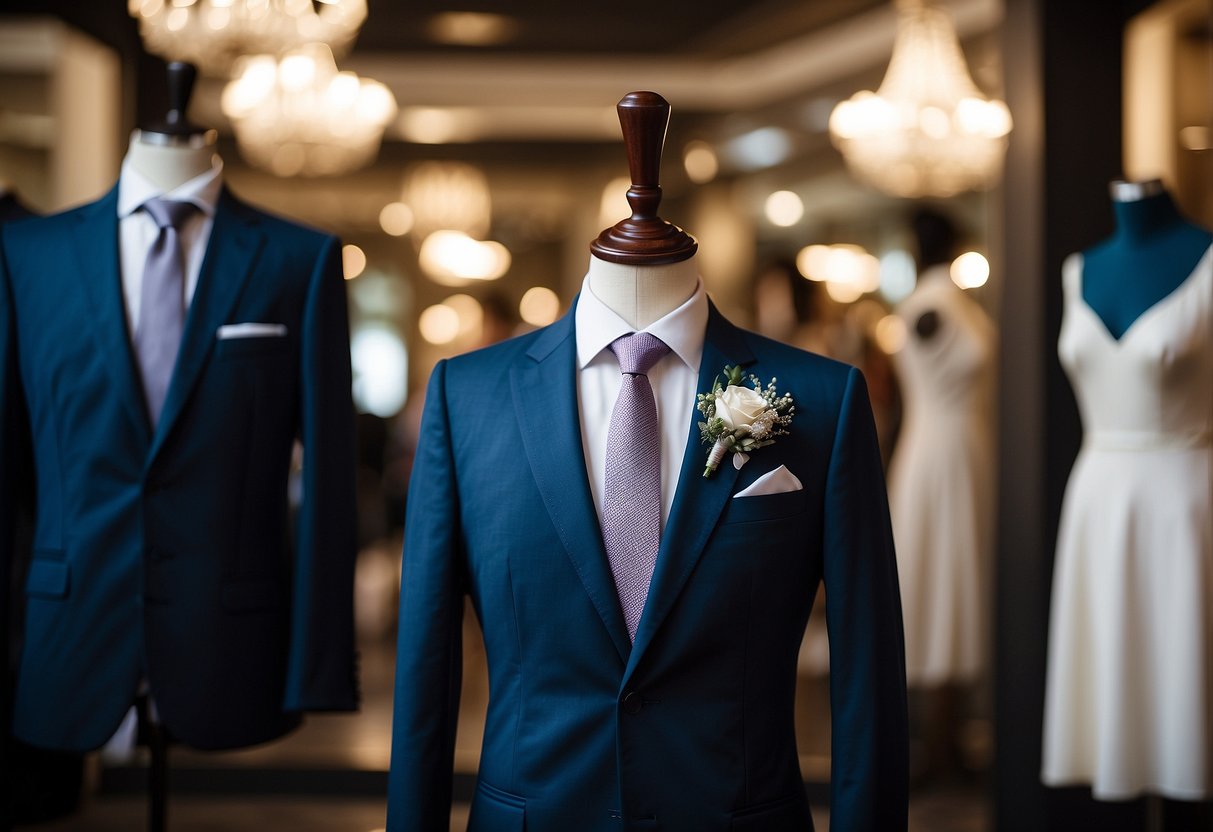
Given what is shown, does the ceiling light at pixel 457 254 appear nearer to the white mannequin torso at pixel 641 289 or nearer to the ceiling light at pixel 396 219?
the ceiling light at pixel 396 219

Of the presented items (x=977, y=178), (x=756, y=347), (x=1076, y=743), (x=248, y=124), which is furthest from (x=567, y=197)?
(x=756, y=347)

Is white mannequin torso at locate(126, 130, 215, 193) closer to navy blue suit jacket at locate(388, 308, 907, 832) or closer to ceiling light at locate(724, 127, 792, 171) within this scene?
navy blue suit jacket at locate(388, 308, 907, 832)

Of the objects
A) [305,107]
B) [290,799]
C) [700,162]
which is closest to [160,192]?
[290,799]

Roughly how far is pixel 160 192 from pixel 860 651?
1414 mm

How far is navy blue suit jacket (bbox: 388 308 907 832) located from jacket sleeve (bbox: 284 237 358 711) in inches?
22.2

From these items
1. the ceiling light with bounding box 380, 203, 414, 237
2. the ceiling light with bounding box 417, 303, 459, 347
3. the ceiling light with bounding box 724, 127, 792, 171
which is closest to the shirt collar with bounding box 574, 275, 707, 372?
the ceiling light with bounding box 724, 127, 792, 171

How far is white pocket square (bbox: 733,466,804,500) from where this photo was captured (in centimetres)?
147

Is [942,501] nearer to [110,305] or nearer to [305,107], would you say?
[110,305]

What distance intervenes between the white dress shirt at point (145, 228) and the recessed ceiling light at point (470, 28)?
5.39 metres

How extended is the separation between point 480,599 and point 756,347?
1.60 ft

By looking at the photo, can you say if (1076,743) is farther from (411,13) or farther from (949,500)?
(411,13)

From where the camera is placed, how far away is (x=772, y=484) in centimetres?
148

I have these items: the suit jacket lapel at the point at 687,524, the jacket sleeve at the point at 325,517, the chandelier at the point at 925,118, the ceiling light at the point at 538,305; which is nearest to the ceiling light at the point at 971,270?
the chandelier at the point at 925,118

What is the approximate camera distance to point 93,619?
79.2 inches
